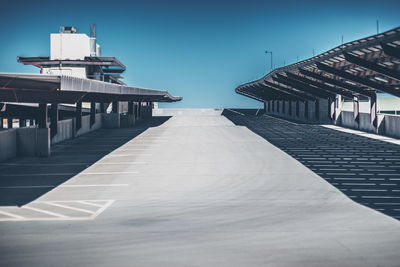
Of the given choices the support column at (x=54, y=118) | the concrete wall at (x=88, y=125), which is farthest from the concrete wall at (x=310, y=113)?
the support column at (x=54, y=118)

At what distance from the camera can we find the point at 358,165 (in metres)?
21.2

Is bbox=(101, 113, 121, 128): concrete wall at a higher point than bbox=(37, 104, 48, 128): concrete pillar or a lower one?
lower

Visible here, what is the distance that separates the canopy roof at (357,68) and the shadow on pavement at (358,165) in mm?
5459

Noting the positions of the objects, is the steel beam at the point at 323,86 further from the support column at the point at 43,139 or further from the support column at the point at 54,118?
the support column at the point at 43,139

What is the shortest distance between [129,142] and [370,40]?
18805 millimetres

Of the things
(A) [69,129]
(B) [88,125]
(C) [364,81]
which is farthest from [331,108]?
(A) [69,129]

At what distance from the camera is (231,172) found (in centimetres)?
1936

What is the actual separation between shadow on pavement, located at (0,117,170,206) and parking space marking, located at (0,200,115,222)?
79cm

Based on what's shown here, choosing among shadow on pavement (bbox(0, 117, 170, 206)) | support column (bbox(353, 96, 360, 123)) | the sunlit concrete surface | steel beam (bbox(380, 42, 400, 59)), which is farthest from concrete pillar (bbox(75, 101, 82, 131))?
support column (bbox(353, 96, 360, 123))

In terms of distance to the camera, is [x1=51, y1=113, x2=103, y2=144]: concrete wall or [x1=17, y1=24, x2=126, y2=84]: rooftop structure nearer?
[x1=51, y1=113, x2=103, y2=144]: concrete wall

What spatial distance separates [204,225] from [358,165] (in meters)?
13.0

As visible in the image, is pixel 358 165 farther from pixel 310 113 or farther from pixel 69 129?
pixel 310 113

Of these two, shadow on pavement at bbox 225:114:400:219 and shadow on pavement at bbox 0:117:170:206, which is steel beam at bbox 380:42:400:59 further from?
shadow on pavement at bbox 0:117:170:206

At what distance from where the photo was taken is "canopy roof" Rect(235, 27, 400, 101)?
81.9 ft
